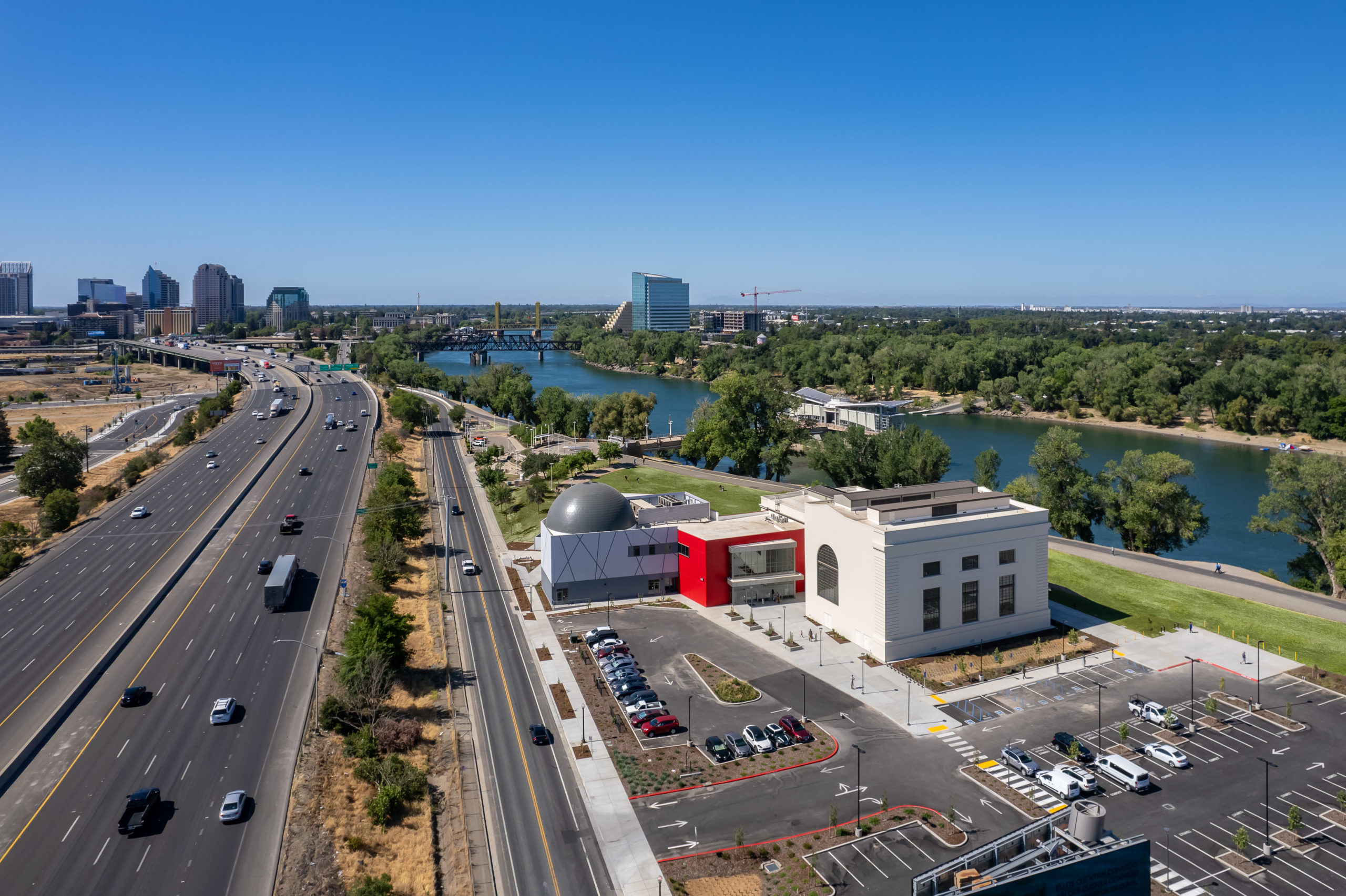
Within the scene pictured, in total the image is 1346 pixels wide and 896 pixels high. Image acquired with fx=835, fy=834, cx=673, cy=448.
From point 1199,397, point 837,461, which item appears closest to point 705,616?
point 837,461

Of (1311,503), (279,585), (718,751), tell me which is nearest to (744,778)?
(718,751)

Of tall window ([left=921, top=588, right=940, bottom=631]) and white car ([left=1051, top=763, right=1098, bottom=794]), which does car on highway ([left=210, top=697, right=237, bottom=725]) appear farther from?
white car ([left=1051, top=763, right=1098, bottom=794])

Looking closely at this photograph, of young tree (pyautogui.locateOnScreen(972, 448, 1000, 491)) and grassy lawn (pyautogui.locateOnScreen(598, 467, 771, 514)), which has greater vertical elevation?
young tree (pyautogui.locateOnScreen(972, 448, 1000, 491))

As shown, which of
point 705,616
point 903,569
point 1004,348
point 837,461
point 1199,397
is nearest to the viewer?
point 903,569

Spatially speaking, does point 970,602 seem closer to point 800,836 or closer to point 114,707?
point 800,836

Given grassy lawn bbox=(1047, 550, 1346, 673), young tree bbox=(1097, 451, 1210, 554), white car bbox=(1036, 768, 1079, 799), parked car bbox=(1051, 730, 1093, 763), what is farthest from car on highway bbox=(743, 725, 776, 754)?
young tree bbox=(1097, 451, 1210, 554)

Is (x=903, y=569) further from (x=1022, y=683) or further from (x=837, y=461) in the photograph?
(x=837, y=461)
